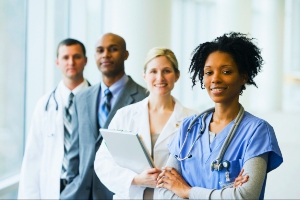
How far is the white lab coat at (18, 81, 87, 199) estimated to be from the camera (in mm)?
3059

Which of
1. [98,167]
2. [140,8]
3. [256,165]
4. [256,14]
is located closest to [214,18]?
[256,14]

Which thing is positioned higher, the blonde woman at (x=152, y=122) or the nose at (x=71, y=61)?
the nose at (x=71, y=61)

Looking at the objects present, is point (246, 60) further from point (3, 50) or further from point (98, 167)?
point (3, 50)

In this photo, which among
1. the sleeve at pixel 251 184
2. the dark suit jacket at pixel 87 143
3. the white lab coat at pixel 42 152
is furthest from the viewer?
the white lab coat at pixel 42 152

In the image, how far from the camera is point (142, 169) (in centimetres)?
224

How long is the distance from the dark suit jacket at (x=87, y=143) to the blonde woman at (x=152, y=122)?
1.01 feet

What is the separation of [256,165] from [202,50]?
50 cm

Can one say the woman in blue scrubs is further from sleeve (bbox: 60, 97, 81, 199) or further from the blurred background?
sleeve (bbox: 60, 97, 81, 199)

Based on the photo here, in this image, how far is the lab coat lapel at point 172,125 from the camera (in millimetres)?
2301

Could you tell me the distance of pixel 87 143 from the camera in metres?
2.77

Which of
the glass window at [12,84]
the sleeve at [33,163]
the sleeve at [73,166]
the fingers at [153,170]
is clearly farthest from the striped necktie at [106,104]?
the glass window at [12,84]

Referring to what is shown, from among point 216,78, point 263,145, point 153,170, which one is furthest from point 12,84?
point 263,145

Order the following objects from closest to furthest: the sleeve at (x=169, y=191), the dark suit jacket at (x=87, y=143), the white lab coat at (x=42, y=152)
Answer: the sleeve at (x=169, y=191) < the dark suit jacket at (x=87, y=143) < the white lab coat at (x=42, y=152)

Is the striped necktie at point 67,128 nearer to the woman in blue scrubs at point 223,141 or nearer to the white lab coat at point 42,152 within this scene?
the white lab coat at point 42,152
